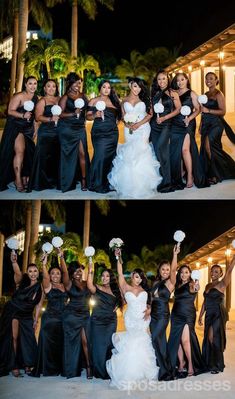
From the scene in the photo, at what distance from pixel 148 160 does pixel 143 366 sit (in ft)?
7.32

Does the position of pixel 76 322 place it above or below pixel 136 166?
below

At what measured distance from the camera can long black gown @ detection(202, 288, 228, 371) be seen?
9242 millimetres

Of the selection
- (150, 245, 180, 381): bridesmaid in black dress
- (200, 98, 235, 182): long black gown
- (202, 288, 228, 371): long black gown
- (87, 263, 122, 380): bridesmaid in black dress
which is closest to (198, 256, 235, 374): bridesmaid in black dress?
(202, 288, 228, 371): long black gown

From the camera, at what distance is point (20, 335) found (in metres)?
9.28

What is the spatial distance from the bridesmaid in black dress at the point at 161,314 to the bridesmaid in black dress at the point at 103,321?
1.22ft

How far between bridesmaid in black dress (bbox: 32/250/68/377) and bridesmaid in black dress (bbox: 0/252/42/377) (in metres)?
0.10

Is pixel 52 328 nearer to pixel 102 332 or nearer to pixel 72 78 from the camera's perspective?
pixel 102 332

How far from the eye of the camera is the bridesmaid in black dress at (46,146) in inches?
378

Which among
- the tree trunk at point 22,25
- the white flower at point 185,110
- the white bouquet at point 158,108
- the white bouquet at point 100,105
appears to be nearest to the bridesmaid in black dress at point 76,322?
the white bouquet at point 100,105

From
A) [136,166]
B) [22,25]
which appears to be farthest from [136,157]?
[22,25]

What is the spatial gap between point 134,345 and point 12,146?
2.64 m

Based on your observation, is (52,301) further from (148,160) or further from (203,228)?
(203,228)

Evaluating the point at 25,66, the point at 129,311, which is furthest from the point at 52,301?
the point at 25,66

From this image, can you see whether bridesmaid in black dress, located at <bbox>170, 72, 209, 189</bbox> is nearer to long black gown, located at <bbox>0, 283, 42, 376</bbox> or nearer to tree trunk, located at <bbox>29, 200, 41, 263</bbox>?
long black gown, located at <bbox>0, 283, 42, 376</bbox>
